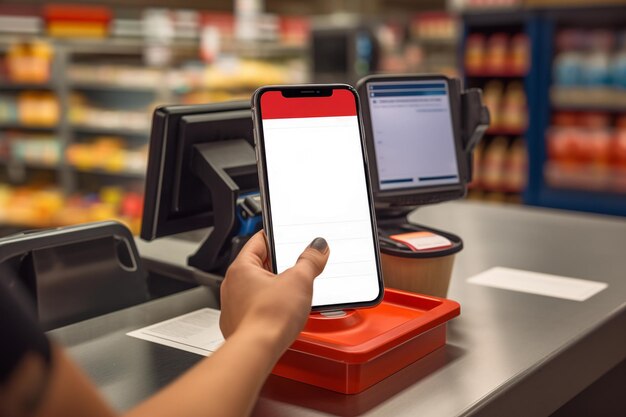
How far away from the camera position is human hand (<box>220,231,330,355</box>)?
3.11ft

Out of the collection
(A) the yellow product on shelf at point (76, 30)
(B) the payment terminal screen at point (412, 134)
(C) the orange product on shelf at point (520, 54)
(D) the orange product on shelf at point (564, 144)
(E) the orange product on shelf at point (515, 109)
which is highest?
(A) the yellow product on shelf at point (76, 30)

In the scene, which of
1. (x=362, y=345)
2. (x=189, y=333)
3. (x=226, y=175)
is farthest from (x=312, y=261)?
(x=226, y=175)

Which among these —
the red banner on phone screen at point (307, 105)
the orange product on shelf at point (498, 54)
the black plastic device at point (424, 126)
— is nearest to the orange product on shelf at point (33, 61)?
the orange product on shelf at point (498, 54)

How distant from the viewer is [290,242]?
125cm

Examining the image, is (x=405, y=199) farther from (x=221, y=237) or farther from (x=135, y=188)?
(x=135, y=188)

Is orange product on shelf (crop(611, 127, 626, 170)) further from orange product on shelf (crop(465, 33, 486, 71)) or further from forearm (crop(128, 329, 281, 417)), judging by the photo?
forearm (crop(128, 329, 281, 417))

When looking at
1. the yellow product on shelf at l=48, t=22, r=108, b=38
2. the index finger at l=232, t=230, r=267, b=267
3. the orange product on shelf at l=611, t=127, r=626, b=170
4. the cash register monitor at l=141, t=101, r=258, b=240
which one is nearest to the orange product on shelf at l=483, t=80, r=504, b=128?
the orange product on shelf at l=611, t=127, r=626, b=170

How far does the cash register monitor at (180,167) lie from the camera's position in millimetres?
1740

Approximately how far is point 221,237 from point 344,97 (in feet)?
1.76

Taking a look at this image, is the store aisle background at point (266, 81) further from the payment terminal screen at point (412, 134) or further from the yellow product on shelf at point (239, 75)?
the payment terminal screen at point (412, 134)

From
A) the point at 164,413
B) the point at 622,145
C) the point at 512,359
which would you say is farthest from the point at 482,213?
the point at 622,145

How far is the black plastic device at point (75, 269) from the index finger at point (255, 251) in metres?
0.60

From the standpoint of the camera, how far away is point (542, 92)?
212 inches

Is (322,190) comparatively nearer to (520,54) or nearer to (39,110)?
(520,54)
